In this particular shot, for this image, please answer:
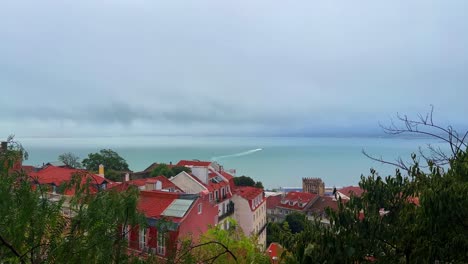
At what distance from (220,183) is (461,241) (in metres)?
19.3

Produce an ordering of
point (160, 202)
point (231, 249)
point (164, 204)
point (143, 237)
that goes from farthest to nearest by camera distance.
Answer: point (160, 202)
point (164, 204)
point (231, 249)
point (143, 237)

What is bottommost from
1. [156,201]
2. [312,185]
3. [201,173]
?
[312,185]

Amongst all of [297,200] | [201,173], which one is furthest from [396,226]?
[297,200]

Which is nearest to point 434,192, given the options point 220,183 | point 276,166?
point 220,183

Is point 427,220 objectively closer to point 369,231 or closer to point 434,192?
point 434,192

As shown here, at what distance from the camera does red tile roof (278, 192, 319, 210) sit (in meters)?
31.7

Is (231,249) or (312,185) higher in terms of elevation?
(231,249)

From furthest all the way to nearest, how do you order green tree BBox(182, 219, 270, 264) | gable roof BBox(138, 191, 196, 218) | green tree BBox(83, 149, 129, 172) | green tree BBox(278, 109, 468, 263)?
1. green tree BBox(83, 149, 129, 172)
2. gable roof BBox(138, 191, 196, 218)
3. green tree BBox(182, 219, 270, 264)
4. green tree BBox(278, 109, 468, 263)

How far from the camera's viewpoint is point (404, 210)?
403 centimetres

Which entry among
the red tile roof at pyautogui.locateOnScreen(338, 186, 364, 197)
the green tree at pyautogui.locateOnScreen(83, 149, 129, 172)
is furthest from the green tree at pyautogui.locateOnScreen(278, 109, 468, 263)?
the green tree at pyautogui.locateOnScreen(83, 149, 129, 172)

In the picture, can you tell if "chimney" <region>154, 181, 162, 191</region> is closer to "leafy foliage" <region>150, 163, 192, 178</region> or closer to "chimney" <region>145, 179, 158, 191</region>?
"chimney" <region>145, 179, 158, 191</region>

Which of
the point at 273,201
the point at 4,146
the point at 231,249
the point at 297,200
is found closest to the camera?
the point at 4,146

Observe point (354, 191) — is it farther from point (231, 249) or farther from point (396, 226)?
point (231, 249)

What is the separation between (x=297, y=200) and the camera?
3262cm
